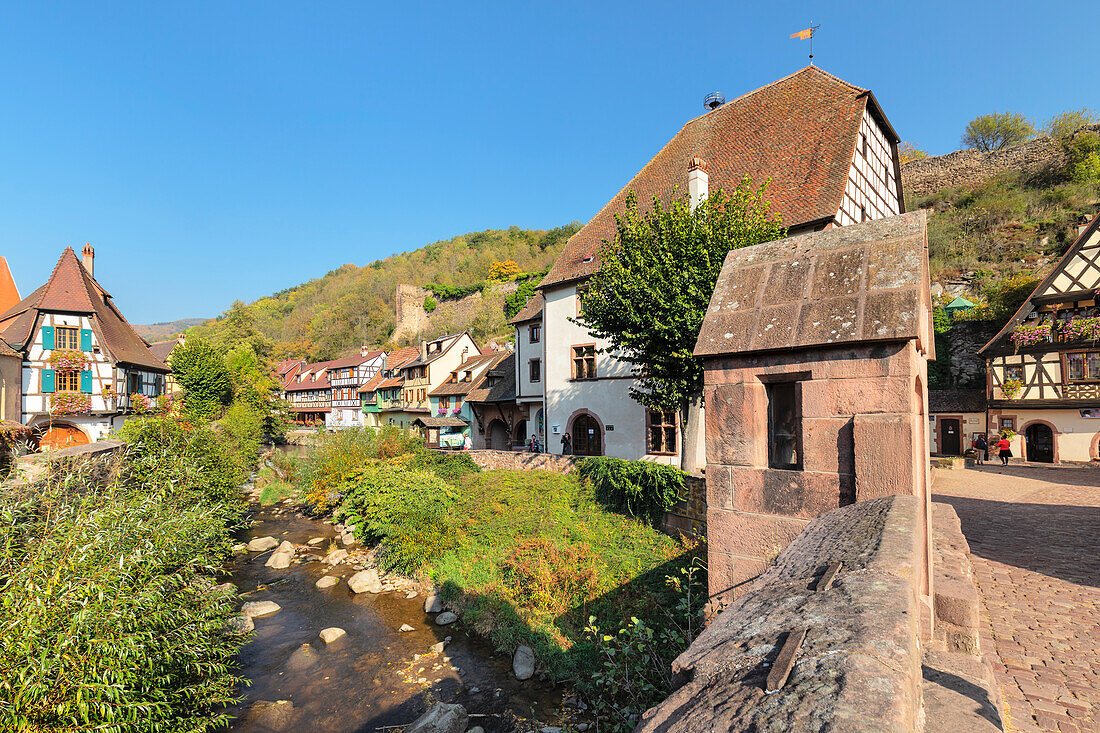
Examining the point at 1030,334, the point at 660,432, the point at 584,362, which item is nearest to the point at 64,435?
the point at 584,362

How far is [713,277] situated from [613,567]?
6865mm

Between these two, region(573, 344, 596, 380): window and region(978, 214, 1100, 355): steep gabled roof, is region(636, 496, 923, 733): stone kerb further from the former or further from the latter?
region(978, 214, 1100, 355): steep gabled roof

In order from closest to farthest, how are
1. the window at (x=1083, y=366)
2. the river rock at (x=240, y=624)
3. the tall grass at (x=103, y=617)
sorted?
the tall grass at (x=103, y=617) < the river rock at (x=240, y=624) < the window at (x=1083, y=366)

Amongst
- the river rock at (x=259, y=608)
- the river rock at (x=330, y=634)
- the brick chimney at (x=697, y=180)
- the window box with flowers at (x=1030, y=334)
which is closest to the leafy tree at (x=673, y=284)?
the brick chimney at (x=697, y=180)

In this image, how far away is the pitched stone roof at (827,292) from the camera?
3.49m

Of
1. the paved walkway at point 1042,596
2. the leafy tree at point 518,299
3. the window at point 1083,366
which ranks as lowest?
the paved walkway at point 1042,596

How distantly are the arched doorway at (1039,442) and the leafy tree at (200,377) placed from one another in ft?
140

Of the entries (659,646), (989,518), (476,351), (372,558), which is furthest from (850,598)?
Answer: (476,351)

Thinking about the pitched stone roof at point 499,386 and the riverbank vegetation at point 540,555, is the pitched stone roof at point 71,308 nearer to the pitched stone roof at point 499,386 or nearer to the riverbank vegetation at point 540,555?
Answer: the riverbank vegetation at point 540,555

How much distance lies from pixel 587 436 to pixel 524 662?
12224mm

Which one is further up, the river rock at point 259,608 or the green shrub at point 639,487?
the green shrub at point 639,487

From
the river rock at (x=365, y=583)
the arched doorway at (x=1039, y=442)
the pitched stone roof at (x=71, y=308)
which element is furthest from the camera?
the pitched stone roof at (x=71, y=308)

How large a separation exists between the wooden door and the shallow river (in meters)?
26.4

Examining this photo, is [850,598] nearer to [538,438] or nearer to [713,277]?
[713,277]
